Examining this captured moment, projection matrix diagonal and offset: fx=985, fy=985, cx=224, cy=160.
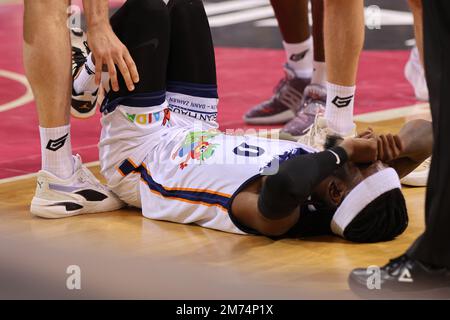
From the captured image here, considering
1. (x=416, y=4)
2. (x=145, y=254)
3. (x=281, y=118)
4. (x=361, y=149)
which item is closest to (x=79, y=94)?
(x=145, y=254)

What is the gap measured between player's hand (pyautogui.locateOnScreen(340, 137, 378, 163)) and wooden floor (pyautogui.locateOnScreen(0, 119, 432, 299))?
260mm

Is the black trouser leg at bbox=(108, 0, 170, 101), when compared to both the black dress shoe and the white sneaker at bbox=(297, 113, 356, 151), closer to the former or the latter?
the white sneaker at bbox=(297, 113, 356, 151)

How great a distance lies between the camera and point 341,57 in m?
3.68

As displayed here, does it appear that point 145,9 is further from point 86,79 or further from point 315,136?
point 315,136

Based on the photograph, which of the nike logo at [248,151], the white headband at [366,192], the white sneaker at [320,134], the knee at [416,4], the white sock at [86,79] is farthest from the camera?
the white sneaker at [320,134]

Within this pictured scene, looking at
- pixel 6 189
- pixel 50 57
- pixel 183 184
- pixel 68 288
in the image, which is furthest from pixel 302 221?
pixel 6 189

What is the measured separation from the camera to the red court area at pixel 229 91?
4070 mm

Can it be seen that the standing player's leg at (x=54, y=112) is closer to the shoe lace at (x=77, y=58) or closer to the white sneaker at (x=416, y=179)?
the shoe lace at (x=77, y=58)

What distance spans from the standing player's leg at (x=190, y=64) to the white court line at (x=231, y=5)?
13.7 feet

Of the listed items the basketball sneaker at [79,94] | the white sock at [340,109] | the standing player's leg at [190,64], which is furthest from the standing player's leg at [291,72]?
the basketball sneaker at [79,94]

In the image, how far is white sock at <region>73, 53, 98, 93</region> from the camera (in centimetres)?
328

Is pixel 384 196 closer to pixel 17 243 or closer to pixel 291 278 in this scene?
pixel 291 278

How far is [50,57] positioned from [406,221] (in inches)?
47.9

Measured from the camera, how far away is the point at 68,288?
2.61 metres
